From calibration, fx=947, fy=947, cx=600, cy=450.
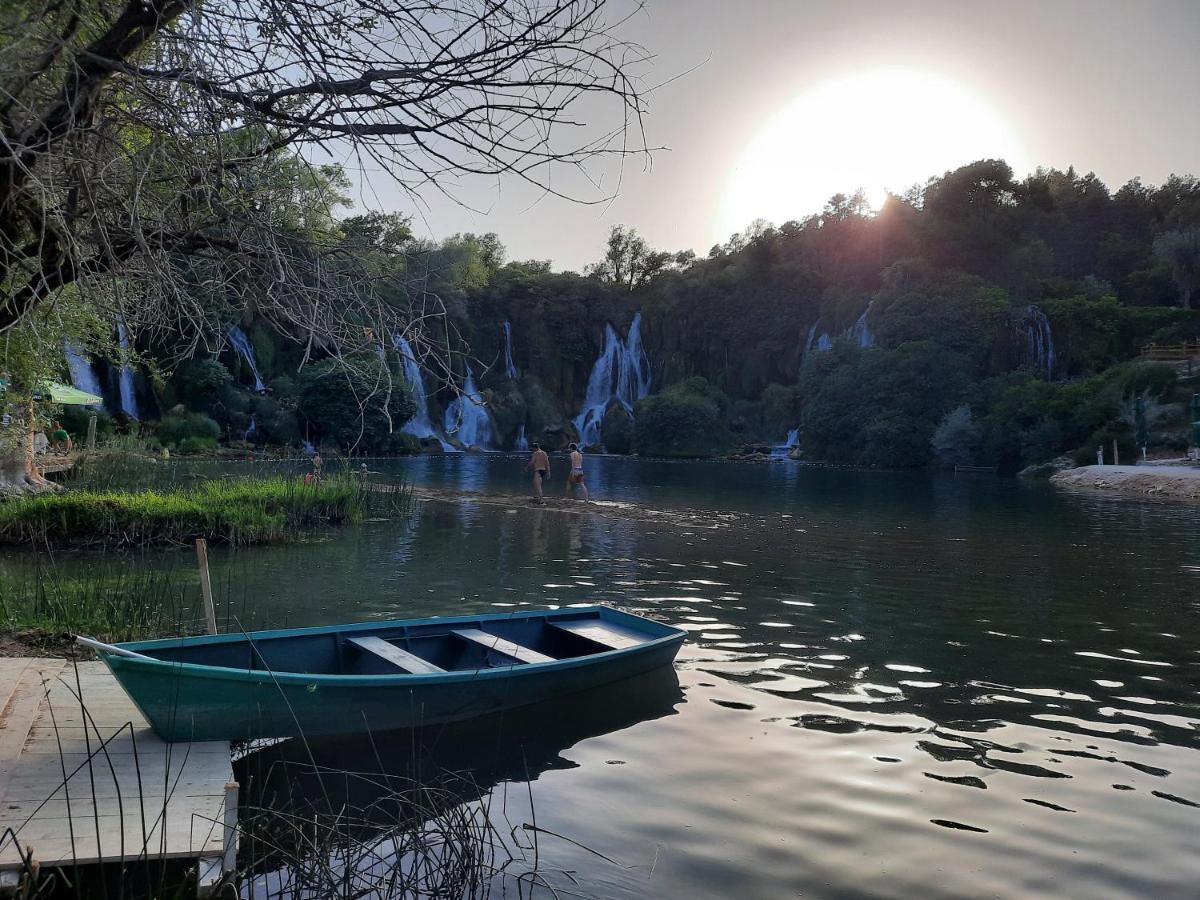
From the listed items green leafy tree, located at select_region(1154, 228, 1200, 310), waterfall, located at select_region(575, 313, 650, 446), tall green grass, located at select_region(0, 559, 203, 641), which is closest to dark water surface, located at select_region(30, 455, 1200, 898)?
tall green grass, located at select_region(0, 559, 203, 641)

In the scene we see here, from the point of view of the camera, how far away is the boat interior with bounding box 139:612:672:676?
6.71 meters

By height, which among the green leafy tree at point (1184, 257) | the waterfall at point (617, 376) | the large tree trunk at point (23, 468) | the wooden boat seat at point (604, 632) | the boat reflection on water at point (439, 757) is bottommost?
the boat reflection on water at point (439, 757)

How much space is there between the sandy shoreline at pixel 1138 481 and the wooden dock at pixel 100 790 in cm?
2928

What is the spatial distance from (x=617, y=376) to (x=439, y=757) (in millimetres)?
58480

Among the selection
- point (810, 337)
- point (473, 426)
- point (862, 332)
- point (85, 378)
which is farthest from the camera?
point (810, 337)

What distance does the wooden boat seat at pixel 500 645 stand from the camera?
744 cm

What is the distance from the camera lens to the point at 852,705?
7.65m

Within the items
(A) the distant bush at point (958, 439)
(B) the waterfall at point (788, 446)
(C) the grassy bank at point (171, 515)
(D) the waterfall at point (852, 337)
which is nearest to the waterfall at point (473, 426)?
(B) the waterfall at point (788, 446)

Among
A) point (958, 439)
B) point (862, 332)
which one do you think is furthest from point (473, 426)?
point (958, 439)

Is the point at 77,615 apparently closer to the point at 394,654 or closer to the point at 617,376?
the point at 394,654

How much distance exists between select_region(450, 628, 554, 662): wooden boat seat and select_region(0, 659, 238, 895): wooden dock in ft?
7.67

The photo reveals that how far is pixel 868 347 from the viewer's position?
56188 millimetres

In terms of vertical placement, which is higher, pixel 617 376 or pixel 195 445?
pixel 617 376

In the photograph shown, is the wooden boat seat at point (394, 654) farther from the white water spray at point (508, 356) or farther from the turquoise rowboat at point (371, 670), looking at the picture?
the white water spray at point (508, 356)
